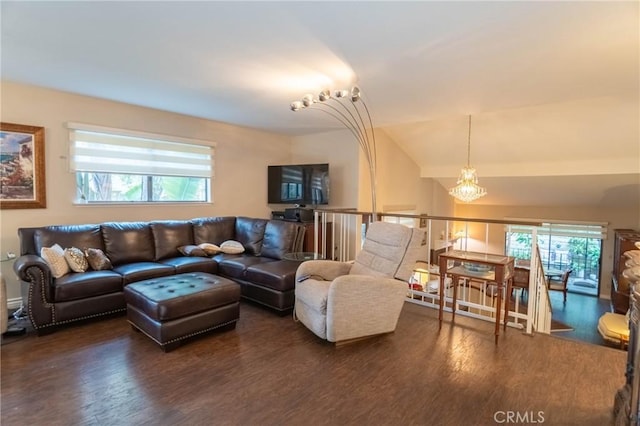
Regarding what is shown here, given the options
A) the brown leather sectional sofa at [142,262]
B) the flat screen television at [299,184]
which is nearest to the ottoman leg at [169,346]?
the brown leather sectional sofa at [142,262]

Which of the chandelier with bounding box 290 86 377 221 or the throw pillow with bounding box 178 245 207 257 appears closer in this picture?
the chandelier with bounding box 290 86 377 221

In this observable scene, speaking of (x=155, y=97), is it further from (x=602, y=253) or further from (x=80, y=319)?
(x=602, y=253)

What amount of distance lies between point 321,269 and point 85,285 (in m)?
2.17

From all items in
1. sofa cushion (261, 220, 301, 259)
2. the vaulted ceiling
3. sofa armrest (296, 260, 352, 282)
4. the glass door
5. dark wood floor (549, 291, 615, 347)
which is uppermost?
the vaulted ceiling

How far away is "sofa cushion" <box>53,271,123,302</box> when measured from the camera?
286cm

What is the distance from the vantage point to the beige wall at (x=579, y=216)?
7426mm

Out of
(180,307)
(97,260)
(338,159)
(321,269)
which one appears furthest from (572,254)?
(97,260)

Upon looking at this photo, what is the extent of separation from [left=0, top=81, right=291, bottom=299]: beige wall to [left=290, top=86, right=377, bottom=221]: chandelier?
1637mm

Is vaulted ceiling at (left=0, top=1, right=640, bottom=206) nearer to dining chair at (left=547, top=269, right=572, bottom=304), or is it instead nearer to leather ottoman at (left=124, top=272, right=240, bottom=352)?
leather ottoman at (left=124, top=272, right=240, bottom=352)

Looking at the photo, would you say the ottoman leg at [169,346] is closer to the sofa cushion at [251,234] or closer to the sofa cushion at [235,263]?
the sofa cushion at [235,263]

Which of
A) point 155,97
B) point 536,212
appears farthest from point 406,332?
point 536,212

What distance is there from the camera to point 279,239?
421 centimetres

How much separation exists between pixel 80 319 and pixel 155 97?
8.29 ft

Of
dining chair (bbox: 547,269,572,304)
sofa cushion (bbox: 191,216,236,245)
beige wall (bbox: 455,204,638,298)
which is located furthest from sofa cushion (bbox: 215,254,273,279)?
dining chair (bbox: 547,269,572,304)
